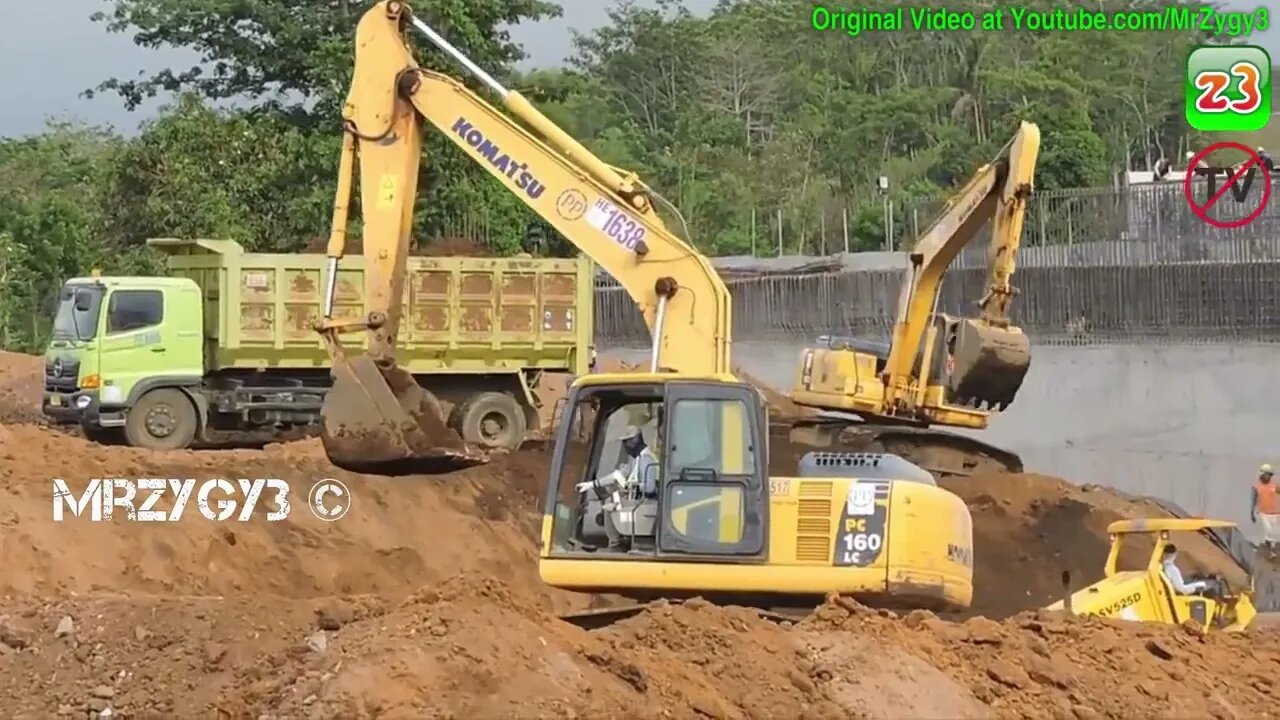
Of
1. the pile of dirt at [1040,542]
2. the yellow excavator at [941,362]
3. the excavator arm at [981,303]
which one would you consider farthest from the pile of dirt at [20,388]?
the pile of dirt at [1040,542]

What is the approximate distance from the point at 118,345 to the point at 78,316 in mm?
654

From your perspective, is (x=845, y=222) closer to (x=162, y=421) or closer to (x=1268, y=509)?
(x=1268, y=509)

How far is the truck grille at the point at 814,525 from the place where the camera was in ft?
35.8

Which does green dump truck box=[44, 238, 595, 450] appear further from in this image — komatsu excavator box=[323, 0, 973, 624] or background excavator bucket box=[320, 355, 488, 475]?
komatsu excavator box=[323, 0, 973, 624]

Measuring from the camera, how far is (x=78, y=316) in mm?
21688

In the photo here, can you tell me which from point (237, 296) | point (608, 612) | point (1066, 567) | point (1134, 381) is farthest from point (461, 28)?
point (608, 612)

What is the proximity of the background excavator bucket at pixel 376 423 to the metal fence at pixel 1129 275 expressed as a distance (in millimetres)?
12703

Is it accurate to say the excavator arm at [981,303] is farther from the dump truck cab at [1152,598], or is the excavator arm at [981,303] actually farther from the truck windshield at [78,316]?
the truck windshield at [78,316]

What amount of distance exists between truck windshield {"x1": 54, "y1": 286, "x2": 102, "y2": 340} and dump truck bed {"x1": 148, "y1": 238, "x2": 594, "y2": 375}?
123cm

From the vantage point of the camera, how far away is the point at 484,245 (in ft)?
101

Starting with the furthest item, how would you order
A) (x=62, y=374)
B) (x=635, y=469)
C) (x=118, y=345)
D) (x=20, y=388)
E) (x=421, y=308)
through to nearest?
(x=20, y=388) < (x=421, y=308) < (x=62, y=374) < (x=118, y=345) < (x=635, y=469)

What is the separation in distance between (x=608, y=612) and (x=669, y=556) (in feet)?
2.87

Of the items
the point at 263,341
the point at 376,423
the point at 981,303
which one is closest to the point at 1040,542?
the point at 981,303

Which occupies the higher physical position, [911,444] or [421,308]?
[421,308]
